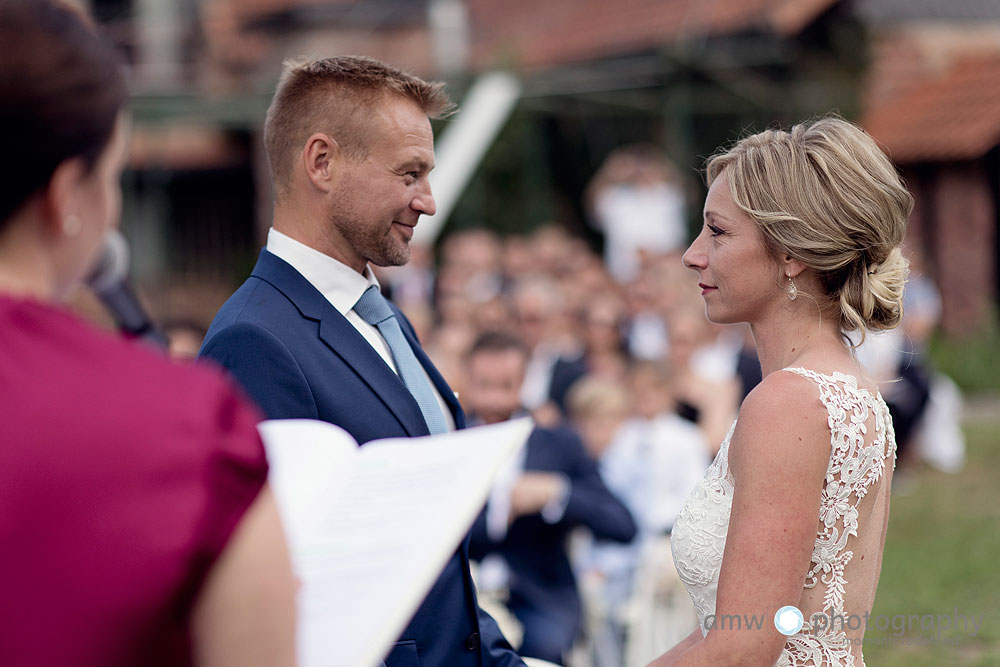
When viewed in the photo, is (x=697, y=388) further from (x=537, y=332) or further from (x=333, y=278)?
(x=333, y=278)

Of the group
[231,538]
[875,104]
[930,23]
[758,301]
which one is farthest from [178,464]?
[930,23]

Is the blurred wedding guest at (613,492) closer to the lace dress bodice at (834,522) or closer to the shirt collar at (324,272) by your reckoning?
the lace dress bodice at (834,522)

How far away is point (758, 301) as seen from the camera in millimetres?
2578

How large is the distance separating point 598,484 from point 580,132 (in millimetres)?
10576

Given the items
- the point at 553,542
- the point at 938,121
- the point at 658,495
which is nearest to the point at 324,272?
the point at 553,542

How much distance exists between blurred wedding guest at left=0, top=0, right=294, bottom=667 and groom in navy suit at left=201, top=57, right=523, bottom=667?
1.23m

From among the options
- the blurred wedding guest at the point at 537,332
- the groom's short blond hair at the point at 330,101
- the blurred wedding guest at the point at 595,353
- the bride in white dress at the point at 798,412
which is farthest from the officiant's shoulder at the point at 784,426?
the blurred wedding guest at the point at 537,332

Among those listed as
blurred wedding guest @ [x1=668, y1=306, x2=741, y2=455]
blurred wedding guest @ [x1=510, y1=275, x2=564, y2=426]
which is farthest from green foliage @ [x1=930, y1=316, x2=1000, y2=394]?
blurred wedding guest @ [x1=668, y1=306, x2=741, y2=455]

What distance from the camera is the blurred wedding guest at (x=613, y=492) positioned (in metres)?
5.27

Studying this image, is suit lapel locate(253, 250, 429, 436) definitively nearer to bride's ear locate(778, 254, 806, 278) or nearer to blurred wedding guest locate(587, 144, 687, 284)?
bride's ear locate(778, 254, 806, 278)

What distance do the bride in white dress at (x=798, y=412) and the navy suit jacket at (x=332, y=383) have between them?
509 mm

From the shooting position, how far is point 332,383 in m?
2.41

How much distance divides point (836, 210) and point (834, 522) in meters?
0.71

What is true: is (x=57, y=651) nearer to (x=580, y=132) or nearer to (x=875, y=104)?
(x=580, y=132)
